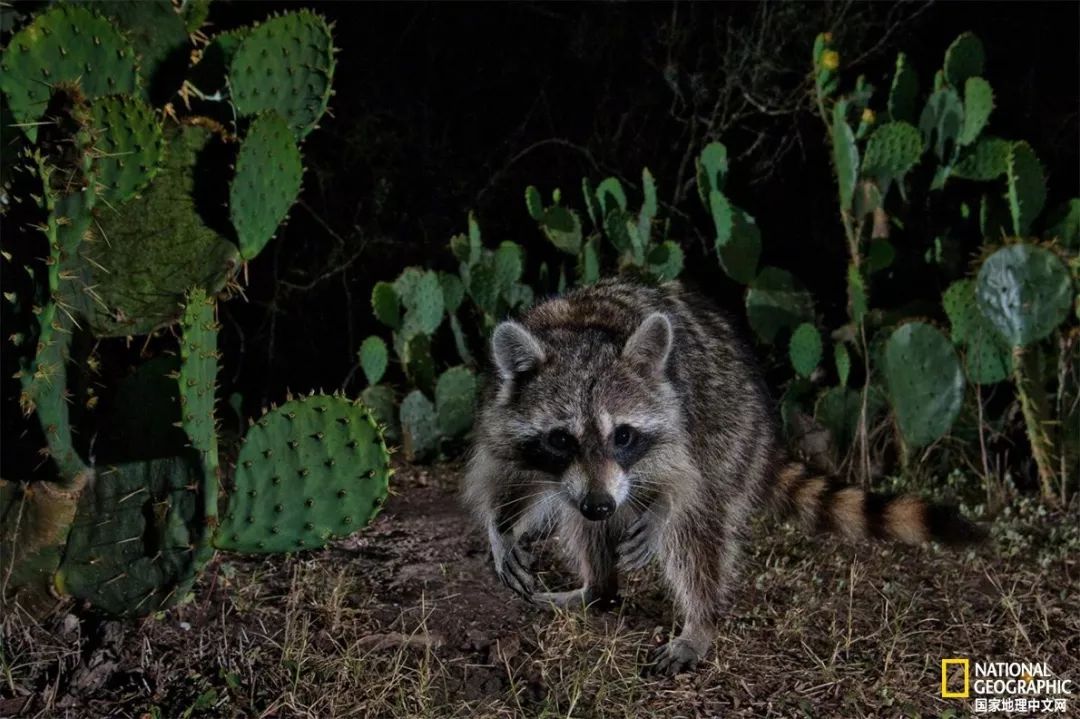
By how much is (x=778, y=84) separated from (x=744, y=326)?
4.09 ft

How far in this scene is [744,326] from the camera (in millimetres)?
4953

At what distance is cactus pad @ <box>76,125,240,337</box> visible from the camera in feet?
10.5

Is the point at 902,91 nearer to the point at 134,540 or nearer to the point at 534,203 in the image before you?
the point at 534,203

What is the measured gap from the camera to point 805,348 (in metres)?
4.39

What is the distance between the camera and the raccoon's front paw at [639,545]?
3.33 meters

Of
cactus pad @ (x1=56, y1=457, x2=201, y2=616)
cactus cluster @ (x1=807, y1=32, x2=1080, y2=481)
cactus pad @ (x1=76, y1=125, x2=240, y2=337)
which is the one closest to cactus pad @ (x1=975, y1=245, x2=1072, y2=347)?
cactus cluster @ (x1=807, y1=32, x2=1080, y2=481)

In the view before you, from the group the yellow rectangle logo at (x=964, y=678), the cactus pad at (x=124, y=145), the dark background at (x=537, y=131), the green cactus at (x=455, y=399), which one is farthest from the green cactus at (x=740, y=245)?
the cactus pad at (x=124, y=145)

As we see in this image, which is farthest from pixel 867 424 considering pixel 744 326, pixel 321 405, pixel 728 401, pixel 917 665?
pixel 321 405

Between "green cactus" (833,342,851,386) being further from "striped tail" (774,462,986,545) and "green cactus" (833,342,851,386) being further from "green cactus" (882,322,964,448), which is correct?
"striped tail" (774,462,986,545)

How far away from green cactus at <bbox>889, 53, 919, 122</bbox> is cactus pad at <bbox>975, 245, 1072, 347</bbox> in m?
0.73

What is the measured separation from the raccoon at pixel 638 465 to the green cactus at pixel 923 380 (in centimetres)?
72

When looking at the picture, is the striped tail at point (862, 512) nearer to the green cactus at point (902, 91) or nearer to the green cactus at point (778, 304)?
the green cactus at point (778, 304)

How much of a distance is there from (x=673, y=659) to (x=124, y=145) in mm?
1921

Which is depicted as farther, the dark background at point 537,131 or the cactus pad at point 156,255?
the dark background at point 537,131
